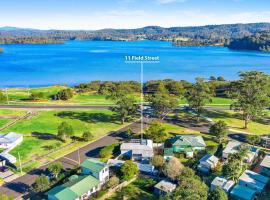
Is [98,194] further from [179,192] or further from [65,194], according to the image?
[179,192]

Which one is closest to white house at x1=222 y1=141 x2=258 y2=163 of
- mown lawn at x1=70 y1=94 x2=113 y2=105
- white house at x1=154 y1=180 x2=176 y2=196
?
white house at x1=154 y1=180 x2=176 y2=196

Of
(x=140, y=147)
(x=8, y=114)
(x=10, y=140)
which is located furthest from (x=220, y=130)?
(x=8, y=114)

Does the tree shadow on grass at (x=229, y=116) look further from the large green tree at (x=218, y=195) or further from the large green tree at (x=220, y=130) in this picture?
Answer: the large green tree at (x=218, y=195)

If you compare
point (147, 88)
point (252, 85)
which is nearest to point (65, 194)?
point (252, 85)

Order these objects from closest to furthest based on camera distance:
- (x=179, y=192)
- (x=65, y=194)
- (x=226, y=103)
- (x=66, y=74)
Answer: (x=179, y=192), (x=65, y=194), (x=226, y=103), (x=66, y=74)

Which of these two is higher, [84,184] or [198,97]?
[198,97]

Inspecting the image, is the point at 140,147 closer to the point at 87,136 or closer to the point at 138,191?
the point at 138,191

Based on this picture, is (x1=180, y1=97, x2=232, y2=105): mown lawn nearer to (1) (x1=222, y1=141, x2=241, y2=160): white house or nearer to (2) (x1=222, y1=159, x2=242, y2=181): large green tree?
(1) (x1=222, y1=141, x2=241, y2=160): white house
